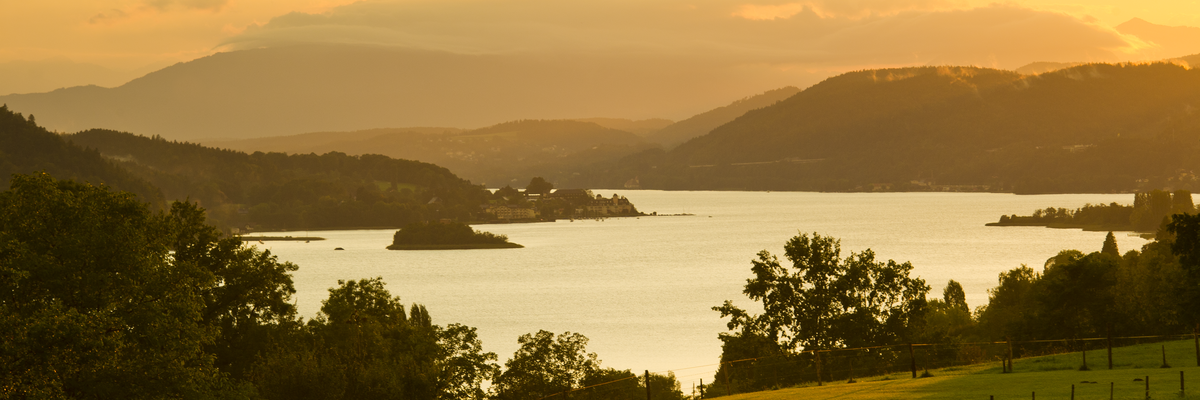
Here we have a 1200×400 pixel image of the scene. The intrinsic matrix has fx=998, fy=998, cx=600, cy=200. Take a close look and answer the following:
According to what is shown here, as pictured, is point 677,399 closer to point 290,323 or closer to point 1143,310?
point 290,323

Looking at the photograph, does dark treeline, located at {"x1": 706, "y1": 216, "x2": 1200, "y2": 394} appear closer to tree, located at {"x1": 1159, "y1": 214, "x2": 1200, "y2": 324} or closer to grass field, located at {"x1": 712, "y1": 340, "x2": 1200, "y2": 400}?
grass field, located at {"x1": 712, "y1": 340, "x2": 1200, "y2": 400}

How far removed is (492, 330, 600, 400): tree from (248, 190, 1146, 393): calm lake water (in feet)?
25.2

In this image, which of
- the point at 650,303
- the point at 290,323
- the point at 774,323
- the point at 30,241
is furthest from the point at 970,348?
the point at 650,303

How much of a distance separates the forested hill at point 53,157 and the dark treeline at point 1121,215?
151 metres

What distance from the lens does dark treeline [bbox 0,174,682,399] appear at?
14.2 metres

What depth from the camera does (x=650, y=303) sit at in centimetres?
7994

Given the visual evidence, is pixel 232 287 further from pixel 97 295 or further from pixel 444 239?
pixel 444 239

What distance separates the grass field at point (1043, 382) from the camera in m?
18.4

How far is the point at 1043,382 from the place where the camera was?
2027cm

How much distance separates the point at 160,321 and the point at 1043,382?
16734mm

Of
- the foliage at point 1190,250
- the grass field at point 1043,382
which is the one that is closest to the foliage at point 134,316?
the grass field at point 1043,382

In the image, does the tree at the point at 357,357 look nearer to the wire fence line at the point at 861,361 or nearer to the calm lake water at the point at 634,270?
the wire fence line at the point at 861,361

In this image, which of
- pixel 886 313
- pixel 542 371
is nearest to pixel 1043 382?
pixel 886 313

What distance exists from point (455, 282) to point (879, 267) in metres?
70.7
